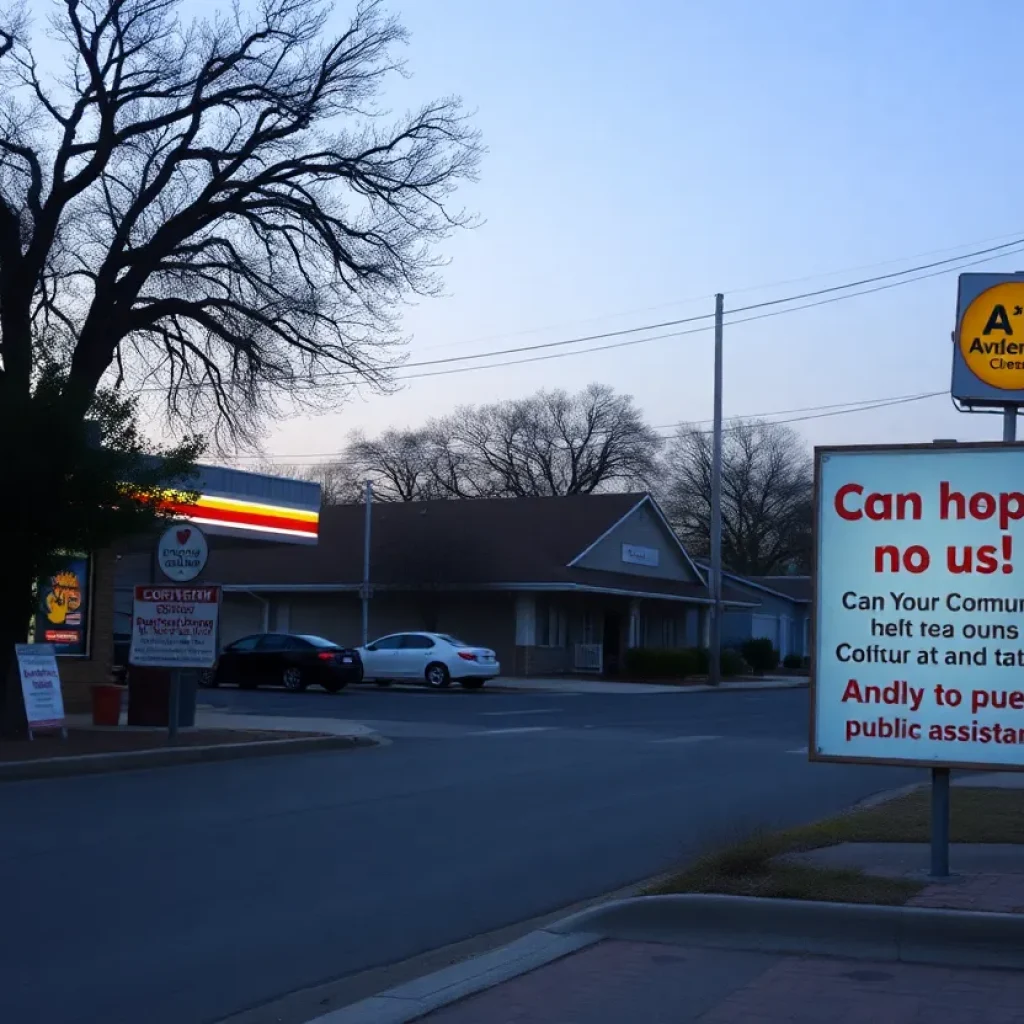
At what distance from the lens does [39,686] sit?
18.2 m

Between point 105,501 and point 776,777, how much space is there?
28.7 ft

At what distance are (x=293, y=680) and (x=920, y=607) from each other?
27.9m

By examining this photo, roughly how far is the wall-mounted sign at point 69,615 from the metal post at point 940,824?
1968 cm

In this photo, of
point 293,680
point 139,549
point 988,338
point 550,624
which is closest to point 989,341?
point 988,338

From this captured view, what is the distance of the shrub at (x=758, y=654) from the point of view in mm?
58062

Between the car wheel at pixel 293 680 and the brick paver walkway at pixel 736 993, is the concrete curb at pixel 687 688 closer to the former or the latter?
the car wheel at pixel 293 680

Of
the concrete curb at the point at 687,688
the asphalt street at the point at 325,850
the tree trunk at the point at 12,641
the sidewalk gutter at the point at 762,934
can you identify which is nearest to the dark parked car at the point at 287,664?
the concrete curb at the point at 687,688

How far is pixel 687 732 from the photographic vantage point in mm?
23891

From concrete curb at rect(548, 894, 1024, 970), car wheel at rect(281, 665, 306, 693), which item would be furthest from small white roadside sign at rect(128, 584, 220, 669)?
car wheel at rect(281, 665, 306, 693)

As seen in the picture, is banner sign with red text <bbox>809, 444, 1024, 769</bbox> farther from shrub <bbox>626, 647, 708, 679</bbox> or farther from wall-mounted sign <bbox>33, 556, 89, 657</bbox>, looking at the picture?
A: shrub <bbox>626, 647, 708, 679</bbox>

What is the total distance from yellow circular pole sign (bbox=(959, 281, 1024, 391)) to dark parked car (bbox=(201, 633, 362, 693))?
25.5 meters

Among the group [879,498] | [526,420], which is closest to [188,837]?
[879,498]

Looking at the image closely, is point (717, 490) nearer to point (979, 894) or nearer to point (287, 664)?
point (287, 664)

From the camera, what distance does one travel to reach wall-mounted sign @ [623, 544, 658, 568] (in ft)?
161
